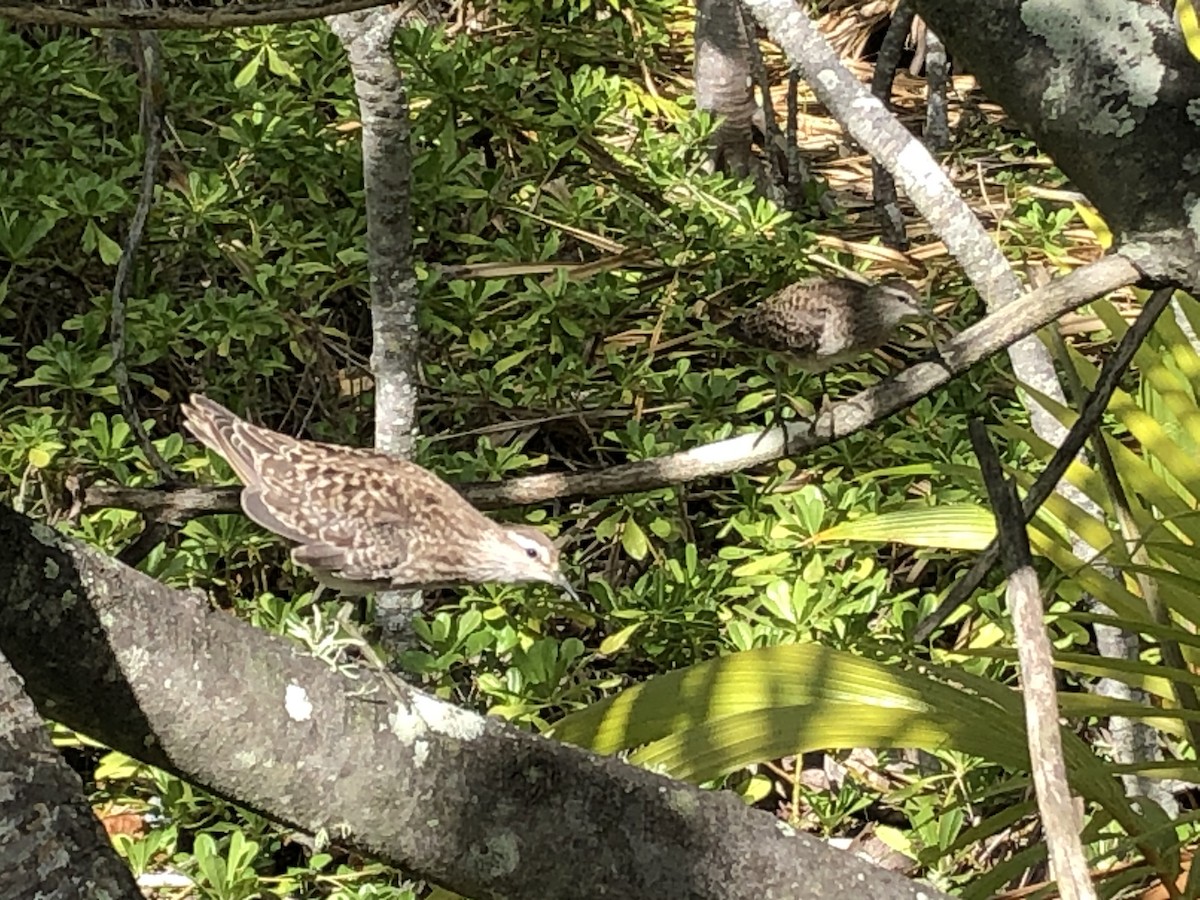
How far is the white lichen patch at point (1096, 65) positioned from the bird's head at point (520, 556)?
7.28ft

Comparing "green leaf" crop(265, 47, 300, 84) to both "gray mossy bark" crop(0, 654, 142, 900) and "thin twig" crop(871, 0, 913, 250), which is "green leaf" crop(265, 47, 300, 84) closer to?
"thin twig" crop(871, 0, 913, 250)

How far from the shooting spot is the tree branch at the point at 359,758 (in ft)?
4.74

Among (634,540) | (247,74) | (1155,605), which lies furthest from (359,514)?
(247,74)

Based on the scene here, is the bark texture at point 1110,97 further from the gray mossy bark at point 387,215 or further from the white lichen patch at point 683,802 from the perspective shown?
the gray mossy bark at point 387,215

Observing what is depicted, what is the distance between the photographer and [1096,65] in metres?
1.35

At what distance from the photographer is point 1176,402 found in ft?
10.1

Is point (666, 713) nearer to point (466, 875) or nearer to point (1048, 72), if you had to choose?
point (466, 875)

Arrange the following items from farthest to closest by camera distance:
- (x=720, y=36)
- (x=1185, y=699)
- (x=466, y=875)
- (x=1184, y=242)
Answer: (x=720, y=36)
(x=1185, y=699)
(x=466, y=875)
(x=1184, y=242)

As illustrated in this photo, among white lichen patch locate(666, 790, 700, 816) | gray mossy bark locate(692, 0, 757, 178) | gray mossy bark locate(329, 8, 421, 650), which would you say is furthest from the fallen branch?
gray mossy bark locate(692, 0, 757, 178)

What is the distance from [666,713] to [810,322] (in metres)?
1.86

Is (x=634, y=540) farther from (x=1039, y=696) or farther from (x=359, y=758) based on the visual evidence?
(x=1039, y=696)

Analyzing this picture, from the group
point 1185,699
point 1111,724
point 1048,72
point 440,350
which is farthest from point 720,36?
point 1048,72

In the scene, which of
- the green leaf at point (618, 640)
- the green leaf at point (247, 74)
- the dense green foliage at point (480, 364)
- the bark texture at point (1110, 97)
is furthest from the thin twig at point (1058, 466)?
the green leaf at point (247, 74)

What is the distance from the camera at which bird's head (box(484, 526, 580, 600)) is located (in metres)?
3.46
